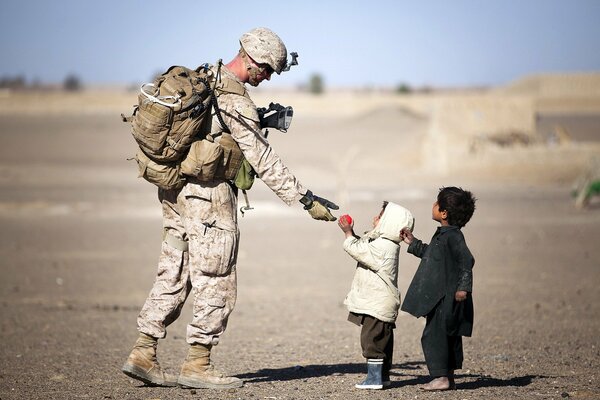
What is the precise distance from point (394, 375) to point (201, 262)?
200 cm

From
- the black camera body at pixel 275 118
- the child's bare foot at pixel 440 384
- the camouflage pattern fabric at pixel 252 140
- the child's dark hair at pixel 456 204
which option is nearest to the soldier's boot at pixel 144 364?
the camouflage pattern fabric at pixel 252 140

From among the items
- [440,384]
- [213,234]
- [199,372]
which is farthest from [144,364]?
[440,384]

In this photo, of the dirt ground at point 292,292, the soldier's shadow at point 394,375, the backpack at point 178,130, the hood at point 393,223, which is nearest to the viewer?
the backpack at point 178,130

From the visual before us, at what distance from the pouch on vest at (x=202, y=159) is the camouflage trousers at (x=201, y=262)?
0.21 m

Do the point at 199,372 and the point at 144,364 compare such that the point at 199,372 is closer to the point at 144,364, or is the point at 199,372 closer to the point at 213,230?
the point at 144,364

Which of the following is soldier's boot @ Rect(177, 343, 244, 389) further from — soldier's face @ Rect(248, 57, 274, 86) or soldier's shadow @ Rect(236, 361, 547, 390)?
soldier's face @ Rect(248, 57, 274, 86)

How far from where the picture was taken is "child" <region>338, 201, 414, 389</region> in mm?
6176

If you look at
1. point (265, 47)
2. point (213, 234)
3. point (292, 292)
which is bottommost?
point (292, 292)

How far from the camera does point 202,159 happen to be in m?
5.98

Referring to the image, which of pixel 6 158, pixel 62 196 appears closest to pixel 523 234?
pixel 62 196

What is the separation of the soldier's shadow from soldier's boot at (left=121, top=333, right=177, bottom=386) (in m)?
0.74

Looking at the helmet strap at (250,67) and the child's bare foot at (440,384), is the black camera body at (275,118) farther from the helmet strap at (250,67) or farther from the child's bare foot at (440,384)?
the child's bare foot at (440,384)

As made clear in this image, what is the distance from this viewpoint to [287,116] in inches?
252

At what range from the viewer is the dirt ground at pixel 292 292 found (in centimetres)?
711
